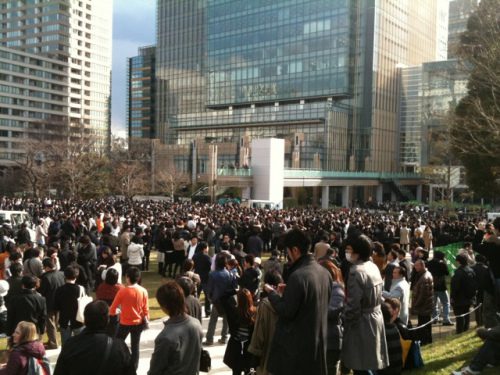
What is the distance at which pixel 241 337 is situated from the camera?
5.63m

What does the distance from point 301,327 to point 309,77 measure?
77.7 meters

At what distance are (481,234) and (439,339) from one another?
26.0ft

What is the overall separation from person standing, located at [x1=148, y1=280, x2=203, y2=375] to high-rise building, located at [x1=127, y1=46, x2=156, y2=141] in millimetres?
109425

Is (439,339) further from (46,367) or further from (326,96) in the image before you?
(326,96)

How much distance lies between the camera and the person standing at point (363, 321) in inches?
169

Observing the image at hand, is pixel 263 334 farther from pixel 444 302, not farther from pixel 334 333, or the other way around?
pixel 444 302

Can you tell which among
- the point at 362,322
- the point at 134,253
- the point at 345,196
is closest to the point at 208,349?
the point at 362,322

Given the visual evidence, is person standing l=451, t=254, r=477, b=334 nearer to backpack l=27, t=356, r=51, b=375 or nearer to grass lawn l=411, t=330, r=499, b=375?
grass lawn l=411, t=330, r=499, b=375

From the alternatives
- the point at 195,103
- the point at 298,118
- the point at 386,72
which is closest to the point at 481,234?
the point at 298,118

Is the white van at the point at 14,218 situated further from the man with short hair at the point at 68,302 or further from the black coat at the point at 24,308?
the black coat at the point at 24,308

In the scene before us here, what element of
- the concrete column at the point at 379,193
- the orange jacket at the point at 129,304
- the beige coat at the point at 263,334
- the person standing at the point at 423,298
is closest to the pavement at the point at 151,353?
the orange jacket at the point at 129,304

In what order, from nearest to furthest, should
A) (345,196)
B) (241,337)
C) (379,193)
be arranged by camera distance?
(241,337) → (345,196) → (379,193)

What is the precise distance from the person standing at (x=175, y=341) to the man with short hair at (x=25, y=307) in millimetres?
3531

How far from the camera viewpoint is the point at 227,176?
171 ft
